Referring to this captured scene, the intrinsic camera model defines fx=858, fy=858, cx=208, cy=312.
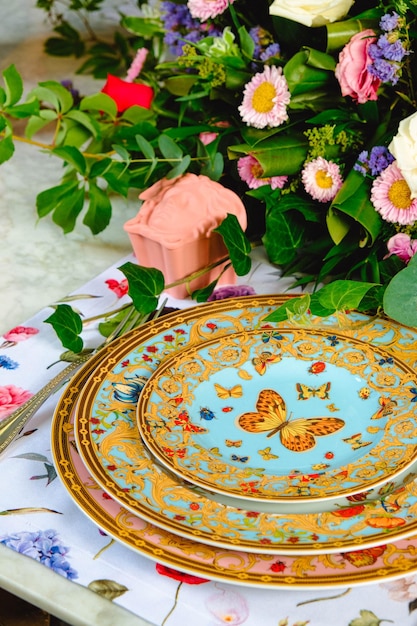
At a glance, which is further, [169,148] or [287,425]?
[169,148]

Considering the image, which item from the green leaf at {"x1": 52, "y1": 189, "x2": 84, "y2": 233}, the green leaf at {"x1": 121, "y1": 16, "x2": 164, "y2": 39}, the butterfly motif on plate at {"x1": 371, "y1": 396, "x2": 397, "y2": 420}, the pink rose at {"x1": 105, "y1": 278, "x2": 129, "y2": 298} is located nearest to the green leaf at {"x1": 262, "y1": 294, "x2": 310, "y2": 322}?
the butterfly motif on plate at {"x1": 371, "y1": 396, "x2": 397, "y2": 420}

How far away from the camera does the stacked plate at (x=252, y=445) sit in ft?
1.68

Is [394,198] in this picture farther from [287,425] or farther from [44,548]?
[44,548]

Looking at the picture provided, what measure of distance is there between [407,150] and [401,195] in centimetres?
5

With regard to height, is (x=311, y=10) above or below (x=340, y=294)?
above

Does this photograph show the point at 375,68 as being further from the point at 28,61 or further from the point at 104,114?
the point at 28,61

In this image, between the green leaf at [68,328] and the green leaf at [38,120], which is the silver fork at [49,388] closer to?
the green leaf at [68,328]

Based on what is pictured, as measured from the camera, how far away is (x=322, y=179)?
0.84 metres

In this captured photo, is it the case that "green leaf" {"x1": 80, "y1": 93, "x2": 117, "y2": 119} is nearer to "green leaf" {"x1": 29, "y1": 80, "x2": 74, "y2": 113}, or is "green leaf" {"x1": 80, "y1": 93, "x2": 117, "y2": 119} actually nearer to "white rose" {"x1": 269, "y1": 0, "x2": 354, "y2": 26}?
"green leaf" {"x1": 29, "y1": 80, "x2": 74, "y2": 113}

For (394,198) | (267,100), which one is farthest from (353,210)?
(267,100)

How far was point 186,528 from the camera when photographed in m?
0.52

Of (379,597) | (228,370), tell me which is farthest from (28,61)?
(379,597)

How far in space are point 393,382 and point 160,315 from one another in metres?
0.24

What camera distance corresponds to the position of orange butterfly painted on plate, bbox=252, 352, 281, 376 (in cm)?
70
